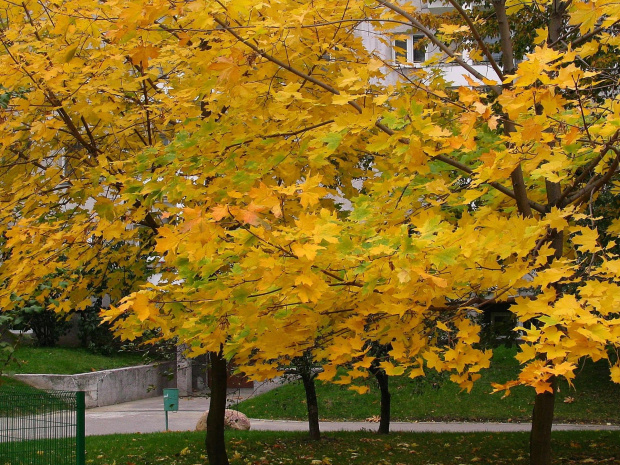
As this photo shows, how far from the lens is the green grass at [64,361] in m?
18.5

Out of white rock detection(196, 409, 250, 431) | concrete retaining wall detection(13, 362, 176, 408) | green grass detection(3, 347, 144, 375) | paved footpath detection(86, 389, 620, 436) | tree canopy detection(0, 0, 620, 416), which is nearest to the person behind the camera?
tree canopy detection(0, 0, 620, 416)

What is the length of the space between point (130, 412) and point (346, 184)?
12.2 m

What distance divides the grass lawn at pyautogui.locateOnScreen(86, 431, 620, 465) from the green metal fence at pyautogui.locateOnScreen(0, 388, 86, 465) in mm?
2201

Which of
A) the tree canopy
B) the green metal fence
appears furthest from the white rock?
the tree canopy

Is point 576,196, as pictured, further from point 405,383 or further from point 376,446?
point 405,383

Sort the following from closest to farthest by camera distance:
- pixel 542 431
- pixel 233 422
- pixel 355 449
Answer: pixel 542 431
pixel 355 449
pixel 233 422

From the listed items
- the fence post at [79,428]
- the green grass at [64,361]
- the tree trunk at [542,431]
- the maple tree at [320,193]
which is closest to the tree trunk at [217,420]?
the fence post at [79,428]

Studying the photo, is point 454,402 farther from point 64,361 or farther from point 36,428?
point 36,428

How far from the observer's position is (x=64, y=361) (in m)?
19.4

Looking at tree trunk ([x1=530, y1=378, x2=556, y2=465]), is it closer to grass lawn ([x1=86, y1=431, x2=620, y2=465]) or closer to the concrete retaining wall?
grass lawn ([x1=86, y1=431, x2=620, y2=465])

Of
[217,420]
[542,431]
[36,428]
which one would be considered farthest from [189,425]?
[542,431]

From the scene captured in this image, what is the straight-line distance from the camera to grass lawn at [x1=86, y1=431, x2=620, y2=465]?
32.1 feet

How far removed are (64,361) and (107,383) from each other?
5.31 feet

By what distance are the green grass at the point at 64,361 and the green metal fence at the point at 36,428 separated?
11115 mm
